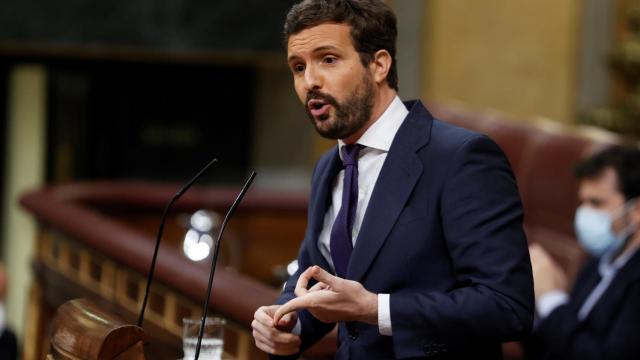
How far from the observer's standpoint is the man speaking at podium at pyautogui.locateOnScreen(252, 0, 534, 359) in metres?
2.12

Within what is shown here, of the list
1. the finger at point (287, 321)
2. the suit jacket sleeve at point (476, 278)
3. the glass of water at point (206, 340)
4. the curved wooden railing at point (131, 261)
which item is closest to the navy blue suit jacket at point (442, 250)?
the suit jacket sleeve at point (476, 278)

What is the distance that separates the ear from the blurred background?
5577mm

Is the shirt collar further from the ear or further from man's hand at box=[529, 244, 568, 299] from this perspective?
man's hand at box=[529, 244, 568, 299]

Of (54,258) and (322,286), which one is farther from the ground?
(322,286)

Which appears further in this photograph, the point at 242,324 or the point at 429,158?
the point at 242,324

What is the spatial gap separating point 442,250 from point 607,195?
85.1 inches

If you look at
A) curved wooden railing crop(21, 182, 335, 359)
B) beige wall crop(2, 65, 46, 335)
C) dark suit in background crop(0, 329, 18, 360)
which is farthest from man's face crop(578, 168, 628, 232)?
beige wall crop(2, 65, 46, 335)

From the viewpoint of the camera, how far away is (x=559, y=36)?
8.04 m

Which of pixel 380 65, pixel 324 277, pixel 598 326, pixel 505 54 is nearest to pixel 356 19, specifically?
pixel 380 65

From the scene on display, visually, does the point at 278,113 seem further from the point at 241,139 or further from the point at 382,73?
the point at 382,73

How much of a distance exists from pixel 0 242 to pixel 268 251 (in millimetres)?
1991

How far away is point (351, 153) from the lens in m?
2.29

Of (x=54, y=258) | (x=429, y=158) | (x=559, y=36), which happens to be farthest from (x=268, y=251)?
(x=429, y=158)

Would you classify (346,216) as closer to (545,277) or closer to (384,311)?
(384,311)
